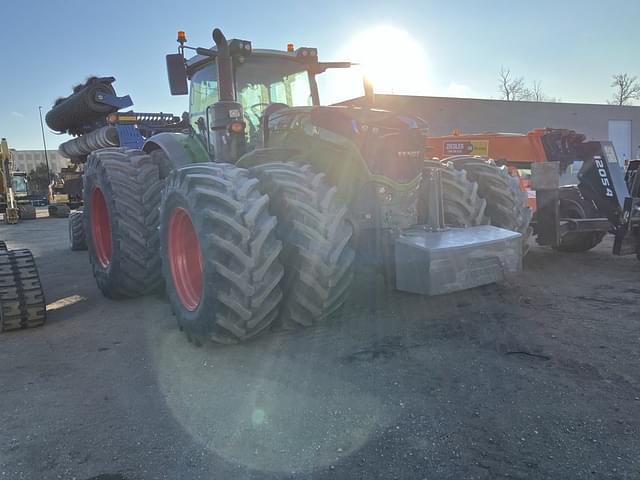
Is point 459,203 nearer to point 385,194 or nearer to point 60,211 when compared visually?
point 385,194

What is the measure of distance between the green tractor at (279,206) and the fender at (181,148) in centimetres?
2

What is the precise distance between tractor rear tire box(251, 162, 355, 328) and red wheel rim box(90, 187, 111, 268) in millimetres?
3232

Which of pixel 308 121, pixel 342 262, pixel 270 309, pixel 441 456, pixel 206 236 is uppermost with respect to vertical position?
pixel 308 121

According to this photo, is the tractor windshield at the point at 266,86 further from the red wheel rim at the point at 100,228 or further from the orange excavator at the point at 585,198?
the red wheel rim at the point at 100,228

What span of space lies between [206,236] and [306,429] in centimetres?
145

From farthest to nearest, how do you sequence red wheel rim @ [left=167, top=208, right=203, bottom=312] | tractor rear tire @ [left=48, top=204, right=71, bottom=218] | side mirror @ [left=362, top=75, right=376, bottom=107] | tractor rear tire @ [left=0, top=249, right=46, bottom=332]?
1. tractor rear tire @ [left=48, top=204, right=71, bottom=218]
2. side mirror @ [left=362, top=75, right=376, bottom=107]
3. tractor rear tire @ [left=0, top=249, right=46, bottom=332]
4. red wheel rim @ [left=167, top=208, right=203, bottom=312]

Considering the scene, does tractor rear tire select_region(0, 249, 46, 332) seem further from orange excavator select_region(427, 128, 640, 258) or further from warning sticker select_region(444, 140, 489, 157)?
warning sticker select_region(444, 140, 489, 157)

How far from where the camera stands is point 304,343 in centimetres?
390

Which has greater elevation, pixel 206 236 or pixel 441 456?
pixel 206 236

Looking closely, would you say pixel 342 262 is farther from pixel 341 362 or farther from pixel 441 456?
pixel 441 456

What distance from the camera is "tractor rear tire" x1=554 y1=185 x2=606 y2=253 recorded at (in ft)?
21.8

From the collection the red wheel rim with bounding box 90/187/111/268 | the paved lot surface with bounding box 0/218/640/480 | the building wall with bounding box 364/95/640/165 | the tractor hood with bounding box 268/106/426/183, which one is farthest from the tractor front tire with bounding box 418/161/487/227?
the building wall with bounding box 364/95/640/165

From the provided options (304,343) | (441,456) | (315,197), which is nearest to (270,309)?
(304,343)

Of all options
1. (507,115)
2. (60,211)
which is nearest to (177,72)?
(60,211)
